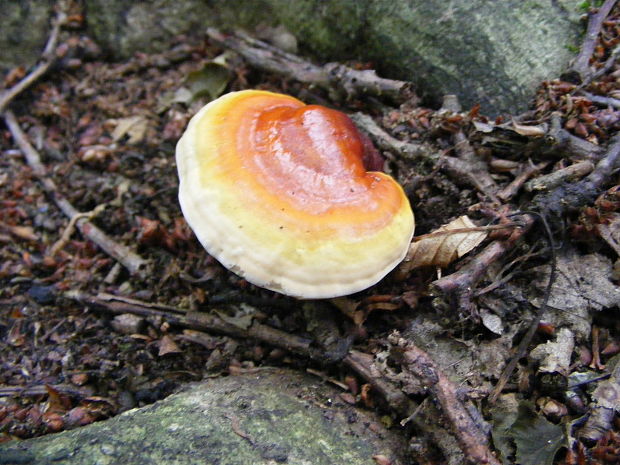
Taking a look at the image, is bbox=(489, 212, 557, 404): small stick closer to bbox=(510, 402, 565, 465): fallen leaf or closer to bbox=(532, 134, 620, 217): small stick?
bbox=(510, 402, 565, 465): fallen leaf

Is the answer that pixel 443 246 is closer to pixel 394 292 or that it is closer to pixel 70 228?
pixel 394 292

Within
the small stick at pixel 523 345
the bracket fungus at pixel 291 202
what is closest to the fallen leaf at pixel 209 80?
the bracket fungus at pixel 291 202

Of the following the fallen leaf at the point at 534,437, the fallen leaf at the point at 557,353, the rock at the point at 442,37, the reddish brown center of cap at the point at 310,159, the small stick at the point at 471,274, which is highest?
→ the rock at the point at 442,37

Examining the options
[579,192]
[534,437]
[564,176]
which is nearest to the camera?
[534,437]

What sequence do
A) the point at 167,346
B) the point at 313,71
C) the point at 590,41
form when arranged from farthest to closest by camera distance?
the point at 313,71
the point at 590,41
the point at 167,346

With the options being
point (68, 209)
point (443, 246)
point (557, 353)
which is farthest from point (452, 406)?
point (68, 209)

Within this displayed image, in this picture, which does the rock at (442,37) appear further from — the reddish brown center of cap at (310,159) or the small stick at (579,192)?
the reddish brown center of cap at (310,159)
